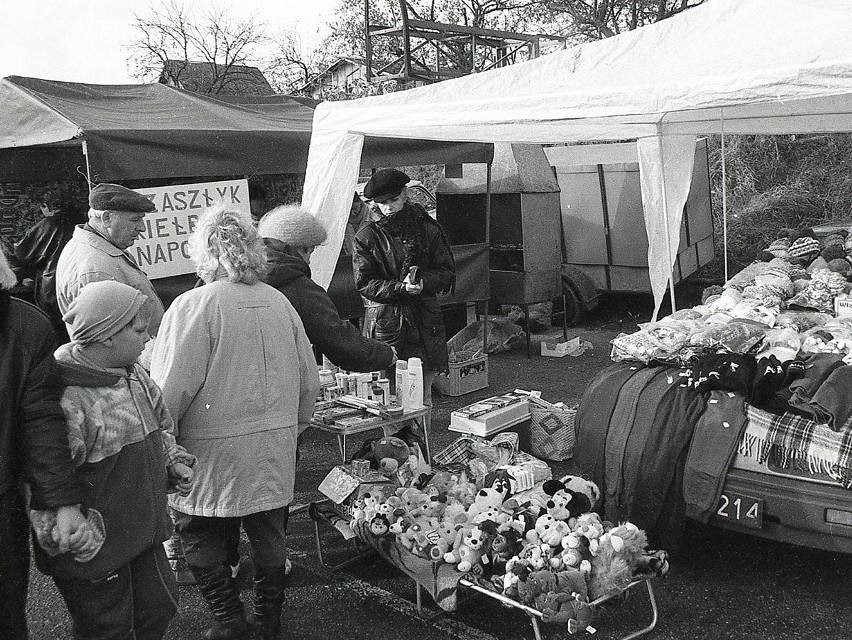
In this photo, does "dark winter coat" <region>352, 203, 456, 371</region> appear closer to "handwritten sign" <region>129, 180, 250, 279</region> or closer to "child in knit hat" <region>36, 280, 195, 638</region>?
"handwritten sign" <region>129, 180, 250, 279</region>

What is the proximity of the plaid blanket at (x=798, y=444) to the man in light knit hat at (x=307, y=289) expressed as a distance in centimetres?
177

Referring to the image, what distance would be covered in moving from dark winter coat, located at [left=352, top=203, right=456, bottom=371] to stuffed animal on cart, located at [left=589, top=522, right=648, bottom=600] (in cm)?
220

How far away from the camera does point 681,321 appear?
4.65 m

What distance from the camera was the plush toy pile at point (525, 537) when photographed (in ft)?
9.64

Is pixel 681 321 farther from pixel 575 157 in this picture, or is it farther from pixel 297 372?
pixel 575 157

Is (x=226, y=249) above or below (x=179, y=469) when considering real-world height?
above

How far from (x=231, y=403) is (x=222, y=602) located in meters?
0.81

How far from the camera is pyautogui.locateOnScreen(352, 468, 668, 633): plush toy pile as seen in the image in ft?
9.64

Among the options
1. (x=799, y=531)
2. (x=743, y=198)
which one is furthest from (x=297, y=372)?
(x=743, y=198)

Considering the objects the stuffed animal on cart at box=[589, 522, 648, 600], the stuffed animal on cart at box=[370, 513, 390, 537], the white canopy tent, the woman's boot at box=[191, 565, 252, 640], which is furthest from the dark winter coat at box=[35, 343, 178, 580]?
the white canopy tent

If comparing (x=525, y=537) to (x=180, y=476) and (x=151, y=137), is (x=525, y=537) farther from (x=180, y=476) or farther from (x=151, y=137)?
(x=151, y=137)

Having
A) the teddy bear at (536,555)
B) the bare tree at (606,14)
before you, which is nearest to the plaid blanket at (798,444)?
the teddy bear at (536,555)

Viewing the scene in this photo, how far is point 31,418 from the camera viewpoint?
2109 millimetres

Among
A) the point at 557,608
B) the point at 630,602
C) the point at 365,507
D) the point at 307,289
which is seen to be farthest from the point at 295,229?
the point at 630,602
